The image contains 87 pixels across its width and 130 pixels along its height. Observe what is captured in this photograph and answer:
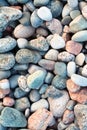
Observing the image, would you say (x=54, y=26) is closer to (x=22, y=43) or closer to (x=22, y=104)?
(x=22, y=43)

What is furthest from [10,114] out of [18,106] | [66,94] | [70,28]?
[70,28]

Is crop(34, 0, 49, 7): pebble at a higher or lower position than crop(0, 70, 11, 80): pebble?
higher

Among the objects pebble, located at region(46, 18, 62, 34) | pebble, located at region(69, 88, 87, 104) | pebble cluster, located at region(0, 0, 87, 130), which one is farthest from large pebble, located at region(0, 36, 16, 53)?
pebble, located at region(69, 88, 87, 104)

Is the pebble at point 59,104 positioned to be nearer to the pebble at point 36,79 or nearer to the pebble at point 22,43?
the pebble at point 36,79

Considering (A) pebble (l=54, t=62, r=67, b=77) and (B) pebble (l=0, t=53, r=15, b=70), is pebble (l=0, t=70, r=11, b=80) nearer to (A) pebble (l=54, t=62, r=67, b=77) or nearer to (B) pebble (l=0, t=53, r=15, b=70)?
(B) pebble (l=0, t=53, r=15, b=70)

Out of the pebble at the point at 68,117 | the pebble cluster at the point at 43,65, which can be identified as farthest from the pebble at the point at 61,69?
the pebble at the point at 68,117

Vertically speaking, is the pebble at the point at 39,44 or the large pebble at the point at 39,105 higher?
the pebble at the point at 39,44
